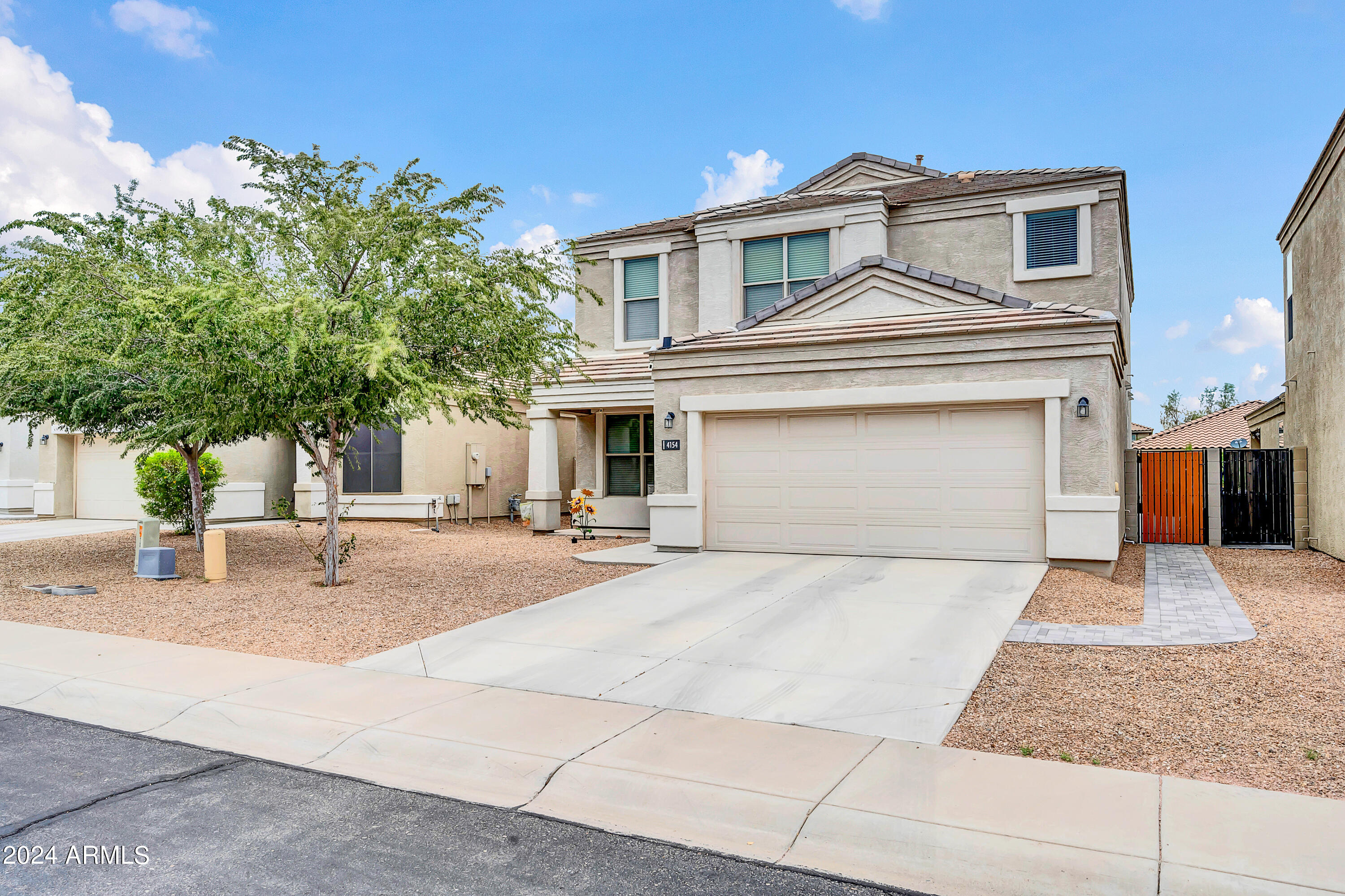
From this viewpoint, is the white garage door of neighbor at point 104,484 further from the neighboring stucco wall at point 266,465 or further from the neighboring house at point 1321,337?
the neighboring house at point 1321,337

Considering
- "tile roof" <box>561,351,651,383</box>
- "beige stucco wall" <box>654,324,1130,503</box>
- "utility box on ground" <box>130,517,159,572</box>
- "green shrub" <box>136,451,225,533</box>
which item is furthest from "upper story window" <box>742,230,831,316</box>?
→ "green shrub" <box>136,451,225,533</box>

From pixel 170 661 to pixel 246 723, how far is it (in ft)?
7.53

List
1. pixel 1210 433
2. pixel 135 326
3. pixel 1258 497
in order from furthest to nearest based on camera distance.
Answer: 1. pixel 1210 433
2. pixel 1258 497
3. pixel 135 326

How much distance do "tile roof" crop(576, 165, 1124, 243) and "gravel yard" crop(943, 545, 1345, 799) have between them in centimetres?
925

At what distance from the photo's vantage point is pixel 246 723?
20.0 ft

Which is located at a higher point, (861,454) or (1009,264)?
(1009,264)

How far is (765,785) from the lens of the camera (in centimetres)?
482

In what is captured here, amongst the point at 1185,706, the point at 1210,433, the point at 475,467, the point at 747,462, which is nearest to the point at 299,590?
the point at 747,462

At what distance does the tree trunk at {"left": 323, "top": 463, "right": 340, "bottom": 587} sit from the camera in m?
11.9

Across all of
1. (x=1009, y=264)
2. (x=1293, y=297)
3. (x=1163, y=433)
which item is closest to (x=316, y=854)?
(x=1009, y=264)

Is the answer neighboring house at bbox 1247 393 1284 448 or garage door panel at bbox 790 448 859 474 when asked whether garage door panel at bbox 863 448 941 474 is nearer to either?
garage door panel at bbox 790 448 859 474

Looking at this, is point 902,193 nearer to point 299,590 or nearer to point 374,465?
point 299,590

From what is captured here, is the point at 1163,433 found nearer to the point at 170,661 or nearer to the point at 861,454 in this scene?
the point at 861,454

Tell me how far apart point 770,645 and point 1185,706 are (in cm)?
336
